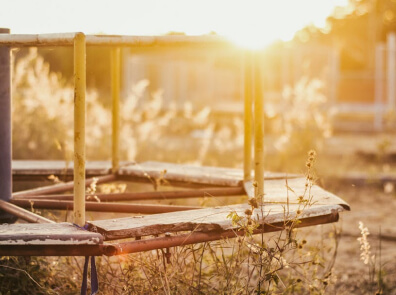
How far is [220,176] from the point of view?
3.57 m

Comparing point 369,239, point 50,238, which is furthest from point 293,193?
point 369,239

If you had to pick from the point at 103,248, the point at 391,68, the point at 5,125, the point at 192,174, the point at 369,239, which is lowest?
the point at 369,239

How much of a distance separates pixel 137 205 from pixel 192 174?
916 mm

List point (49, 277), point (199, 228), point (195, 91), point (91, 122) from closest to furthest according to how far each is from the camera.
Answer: point (199, 228)
point (49, 277)
point (91, 122)
point (195, 91)

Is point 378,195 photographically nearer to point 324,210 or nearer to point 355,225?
point 355,225

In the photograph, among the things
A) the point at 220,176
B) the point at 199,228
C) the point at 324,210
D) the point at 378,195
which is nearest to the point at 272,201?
the point at 324,210

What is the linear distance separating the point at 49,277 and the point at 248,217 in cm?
115

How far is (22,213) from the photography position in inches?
104

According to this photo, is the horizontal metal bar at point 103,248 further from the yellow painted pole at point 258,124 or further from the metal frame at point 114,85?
the yellow painted pole at point 258,124

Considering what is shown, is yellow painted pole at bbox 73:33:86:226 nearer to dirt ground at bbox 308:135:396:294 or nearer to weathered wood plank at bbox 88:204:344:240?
weathered wood plank at bbox 88:204:344:240

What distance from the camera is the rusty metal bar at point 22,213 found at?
2.50 m

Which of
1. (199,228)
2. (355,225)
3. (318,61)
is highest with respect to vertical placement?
(318,61)

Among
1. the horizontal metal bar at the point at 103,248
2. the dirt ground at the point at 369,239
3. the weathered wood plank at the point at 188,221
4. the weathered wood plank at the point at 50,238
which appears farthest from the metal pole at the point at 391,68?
the weathered wood plank at the point at 50,238

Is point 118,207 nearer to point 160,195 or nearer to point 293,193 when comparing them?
point 160,195
